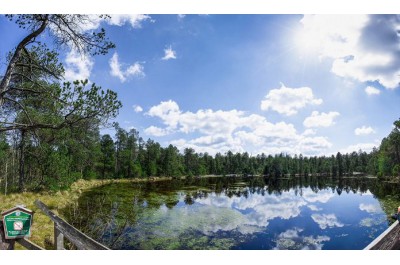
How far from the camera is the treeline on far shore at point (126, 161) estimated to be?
24600mm

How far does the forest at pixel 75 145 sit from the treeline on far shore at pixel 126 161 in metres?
0.03

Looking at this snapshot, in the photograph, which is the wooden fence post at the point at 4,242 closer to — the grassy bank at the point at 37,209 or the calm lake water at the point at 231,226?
the grassy bank at the point at 37,209

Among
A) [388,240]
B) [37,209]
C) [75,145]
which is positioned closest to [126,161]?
[75,145]

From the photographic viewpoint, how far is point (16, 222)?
580 cm

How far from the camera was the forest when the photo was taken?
30.7 ft

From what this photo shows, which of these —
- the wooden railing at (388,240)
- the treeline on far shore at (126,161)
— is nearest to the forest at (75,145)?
the treeline on far shore at (126,161)

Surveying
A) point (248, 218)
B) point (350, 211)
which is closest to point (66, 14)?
point (248, 218)

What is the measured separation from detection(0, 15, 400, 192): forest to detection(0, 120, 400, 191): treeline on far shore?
1.1 inches

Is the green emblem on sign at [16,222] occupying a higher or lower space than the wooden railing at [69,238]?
higher

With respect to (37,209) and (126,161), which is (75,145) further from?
(126,161)

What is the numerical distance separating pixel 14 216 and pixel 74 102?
437cm

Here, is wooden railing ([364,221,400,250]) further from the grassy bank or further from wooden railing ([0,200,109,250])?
the grassy bank
